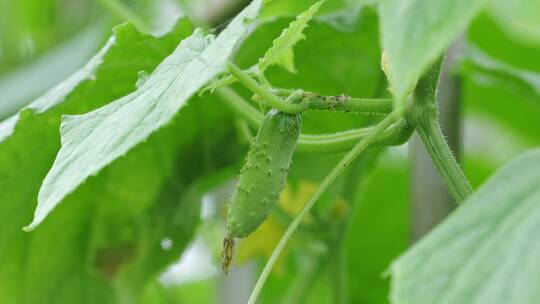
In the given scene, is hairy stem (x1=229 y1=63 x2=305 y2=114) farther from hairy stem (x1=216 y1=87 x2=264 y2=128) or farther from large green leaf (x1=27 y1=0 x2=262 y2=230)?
hairy stem (x1=216 y1=87 x2=264 y2=128)

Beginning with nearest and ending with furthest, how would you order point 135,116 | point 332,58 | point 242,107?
point 135,116 → point 242,107 → point 332,58

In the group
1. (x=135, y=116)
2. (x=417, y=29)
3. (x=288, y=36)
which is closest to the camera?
(x=417, y=29)

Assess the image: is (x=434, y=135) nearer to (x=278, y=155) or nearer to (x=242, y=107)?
(x=278, y=155)

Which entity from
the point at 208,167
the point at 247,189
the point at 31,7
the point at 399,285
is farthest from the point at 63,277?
the point at 31,7

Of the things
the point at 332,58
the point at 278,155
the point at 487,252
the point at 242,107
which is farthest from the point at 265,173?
the point at 332,58

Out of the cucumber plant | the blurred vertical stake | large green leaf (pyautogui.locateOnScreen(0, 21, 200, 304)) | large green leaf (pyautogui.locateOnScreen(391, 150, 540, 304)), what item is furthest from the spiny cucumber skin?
the blurred vertical stake

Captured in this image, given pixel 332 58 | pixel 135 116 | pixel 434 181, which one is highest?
pixel 135 116
